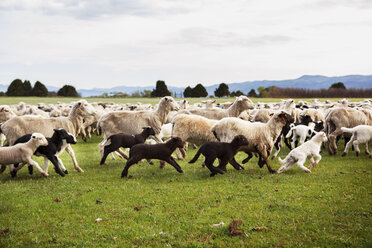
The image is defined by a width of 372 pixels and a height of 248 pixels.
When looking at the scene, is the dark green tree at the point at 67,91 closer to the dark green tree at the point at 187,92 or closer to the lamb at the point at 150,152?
the dark green tree at the point at 187,92

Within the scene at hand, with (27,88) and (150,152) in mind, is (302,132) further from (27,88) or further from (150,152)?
(27,88)

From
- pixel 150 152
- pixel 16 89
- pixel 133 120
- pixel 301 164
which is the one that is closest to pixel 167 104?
pixel 133 120

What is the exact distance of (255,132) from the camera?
387 inches

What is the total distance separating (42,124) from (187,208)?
7.00 metres

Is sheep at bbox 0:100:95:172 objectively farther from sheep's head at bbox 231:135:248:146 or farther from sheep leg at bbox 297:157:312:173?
sheep leg at bbox 297:157:312:173

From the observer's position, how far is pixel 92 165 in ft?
36.3

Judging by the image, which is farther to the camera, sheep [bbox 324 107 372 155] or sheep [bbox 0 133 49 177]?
sheep [bbox 324 107 372 155]

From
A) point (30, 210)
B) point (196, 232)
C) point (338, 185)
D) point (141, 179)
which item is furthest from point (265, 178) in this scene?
point (30, 210)


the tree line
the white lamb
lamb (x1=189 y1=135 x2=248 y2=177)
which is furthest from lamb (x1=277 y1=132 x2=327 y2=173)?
the tree line

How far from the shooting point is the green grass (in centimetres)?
496

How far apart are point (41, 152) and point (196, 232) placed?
18.7ft

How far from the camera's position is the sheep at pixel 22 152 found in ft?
27.6

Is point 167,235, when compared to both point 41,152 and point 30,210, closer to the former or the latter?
point 30,210

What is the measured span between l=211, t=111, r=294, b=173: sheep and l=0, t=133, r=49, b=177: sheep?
5.04m
